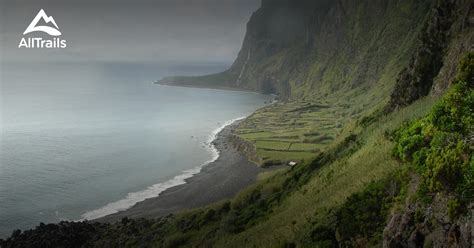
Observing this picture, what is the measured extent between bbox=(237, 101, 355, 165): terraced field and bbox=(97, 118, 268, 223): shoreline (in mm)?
5493

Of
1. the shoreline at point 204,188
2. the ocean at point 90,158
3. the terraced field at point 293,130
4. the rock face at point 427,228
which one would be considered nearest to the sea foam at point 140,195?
the ocean at point 90,158

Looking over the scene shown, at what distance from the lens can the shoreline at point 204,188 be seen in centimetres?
5778

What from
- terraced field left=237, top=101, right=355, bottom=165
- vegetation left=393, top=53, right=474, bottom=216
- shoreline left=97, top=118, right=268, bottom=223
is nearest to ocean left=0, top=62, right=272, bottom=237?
shoreline left=97, top=118, right=268, bottom=223

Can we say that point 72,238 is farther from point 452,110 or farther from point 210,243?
point 452,110

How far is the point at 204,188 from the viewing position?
66.9m

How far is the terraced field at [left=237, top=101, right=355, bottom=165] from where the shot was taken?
270 ft

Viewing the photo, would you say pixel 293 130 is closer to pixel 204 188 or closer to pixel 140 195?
pixel 204 188

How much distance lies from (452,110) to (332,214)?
7287 mm

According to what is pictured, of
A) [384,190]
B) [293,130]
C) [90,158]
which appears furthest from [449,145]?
[293,130]

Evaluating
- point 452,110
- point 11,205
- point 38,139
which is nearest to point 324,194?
point 452,110

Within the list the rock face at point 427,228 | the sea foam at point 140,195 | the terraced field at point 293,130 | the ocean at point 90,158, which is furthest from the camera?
the terraced field at point 293,130

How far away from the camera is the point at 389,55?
16612cm

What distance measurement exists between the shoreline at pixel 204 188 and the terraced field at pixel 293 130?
5.49 metres

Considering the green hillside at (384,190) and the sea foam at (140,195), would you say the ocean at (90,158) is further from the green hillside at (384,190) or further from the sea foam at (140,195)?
the green hillside at (384,190)
